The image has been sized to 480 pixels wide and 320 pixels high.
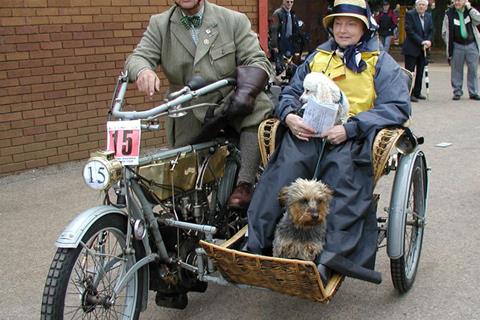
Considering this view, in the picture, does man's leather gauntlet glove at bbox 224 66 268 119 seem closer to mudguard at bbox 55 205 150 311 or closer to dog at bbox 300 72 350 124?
dog at bbox 300 72 350 124

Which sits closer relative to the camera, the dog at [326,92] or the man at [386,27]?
the dog at [326,92]

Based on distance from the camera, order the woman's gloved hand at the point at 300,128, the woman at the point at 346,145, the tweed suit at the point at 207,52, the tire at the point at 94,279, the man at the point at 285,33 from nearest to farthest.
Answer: the tire at the point at 94,279, the woman at the point at 346,145, the woman's gloved hand at the point at 300,128, the tweed suit at the point at 207,52, the man at the point at 285,33

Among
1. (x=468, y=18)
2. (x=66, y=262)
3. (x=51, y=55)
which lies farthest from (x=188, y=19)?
(x=468, y=18)

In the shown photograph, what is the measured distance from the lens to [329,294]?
2996 mm

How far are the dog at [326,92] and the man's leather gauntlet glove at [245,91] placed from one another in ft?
0.91

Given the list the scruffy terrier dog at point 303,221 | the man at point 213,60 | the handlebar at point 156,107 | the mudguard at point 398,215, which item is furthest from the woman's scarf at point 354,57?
the scruffy terrier dog at point 303,221

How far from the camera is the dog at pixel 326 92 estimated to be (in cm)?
341

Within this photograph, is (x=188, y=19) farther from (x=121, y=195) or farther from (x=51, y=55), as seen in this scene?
(x=51, y=55)

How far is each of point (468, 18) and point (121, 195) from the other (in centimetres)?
974

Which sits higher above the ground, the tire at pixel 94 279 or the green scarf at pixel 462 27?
the green scarf at pixel 462 27

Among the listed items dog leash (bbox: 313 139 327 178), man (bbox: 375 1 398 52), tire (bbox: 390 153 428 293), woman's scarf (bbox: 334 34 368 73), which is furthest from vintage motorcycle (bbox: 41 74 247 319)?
man (bbox: 375 1 398 52)

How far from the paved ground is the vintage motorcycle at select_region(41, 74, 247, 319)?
454 mm

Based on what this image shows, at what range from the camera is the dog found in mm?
3414

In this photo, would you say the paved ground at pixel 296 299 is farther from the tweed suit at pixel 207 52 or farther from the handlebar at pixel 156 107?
the handlebar at pixel 156 107
